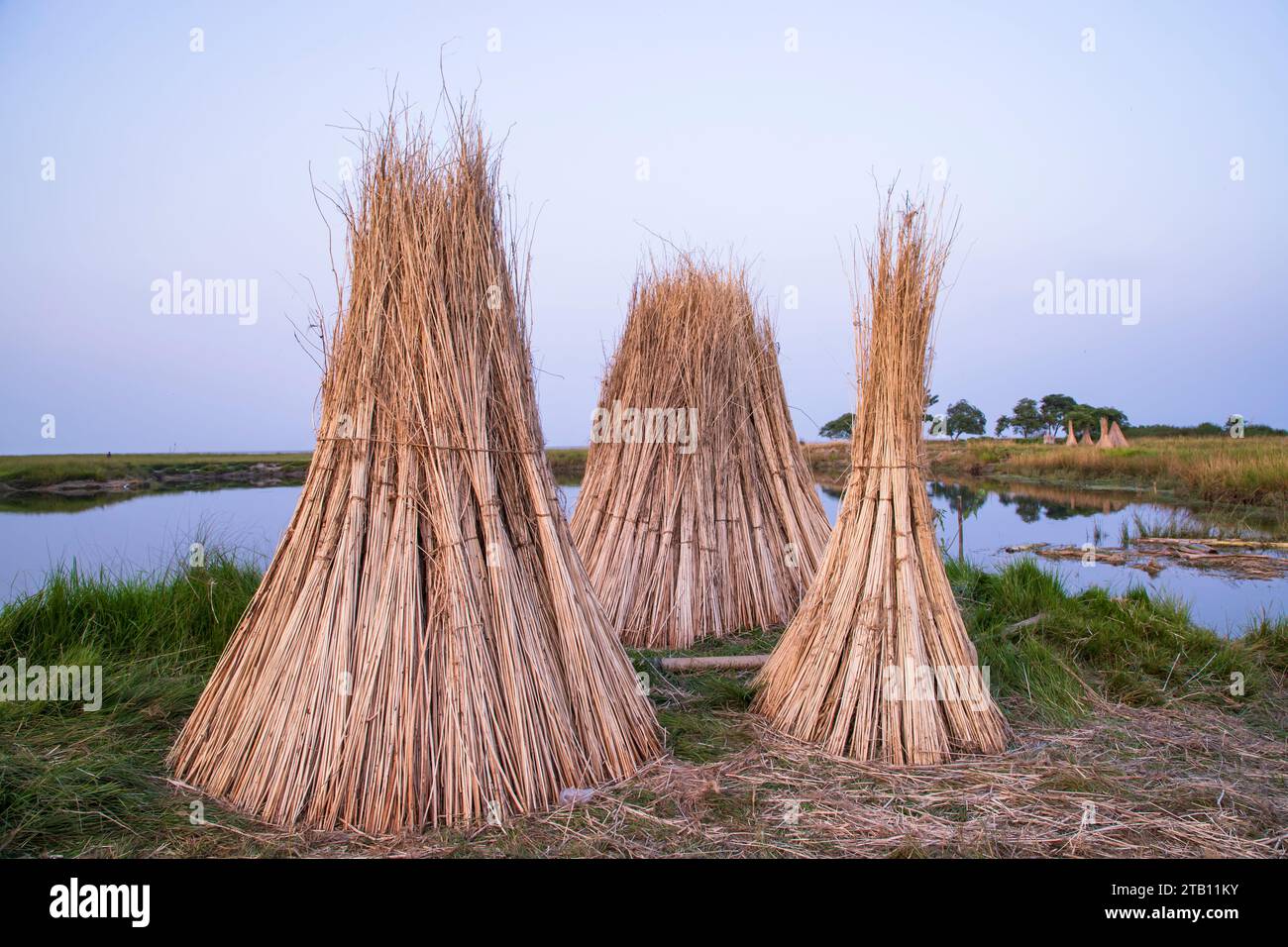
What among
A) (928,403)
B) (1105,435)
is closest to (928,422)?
(928,403)

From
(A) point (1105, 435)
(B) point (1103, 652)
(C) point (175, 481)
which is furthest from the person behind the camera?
(A) point (1105, 435)

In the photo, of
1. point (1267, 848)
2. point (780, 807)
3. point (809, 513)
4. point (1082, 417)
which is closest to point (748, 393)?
point (809, 513)

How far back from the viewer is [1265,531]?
31.6 ft

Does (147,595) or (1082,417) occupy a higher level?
(1082,417)

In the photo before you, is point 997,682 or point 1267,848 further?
point 997,682

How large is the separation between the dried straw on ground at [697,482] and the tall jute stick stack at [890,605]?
1.71m

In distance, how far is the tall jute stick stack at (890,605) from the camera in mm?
3125

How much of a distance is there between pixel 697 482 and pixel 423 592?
2.69 m

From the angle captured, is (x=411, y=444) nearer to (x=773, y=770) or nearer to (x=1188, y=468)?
(x=773, y=770)

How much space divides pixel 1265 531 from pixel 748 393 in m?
7.99

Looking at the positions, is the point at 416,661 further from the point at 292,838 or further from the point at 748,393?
the point at 748,393

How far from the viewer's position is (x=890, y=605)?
10.5ft

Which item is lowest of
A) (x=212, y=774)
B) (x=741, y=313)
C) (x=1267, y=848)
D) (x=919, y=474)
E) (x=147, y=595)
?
(x=1267, y=848)

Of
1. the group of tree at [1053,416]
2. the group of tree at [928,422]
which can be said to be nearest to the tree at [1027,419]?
the group of tree at [1053,416]
